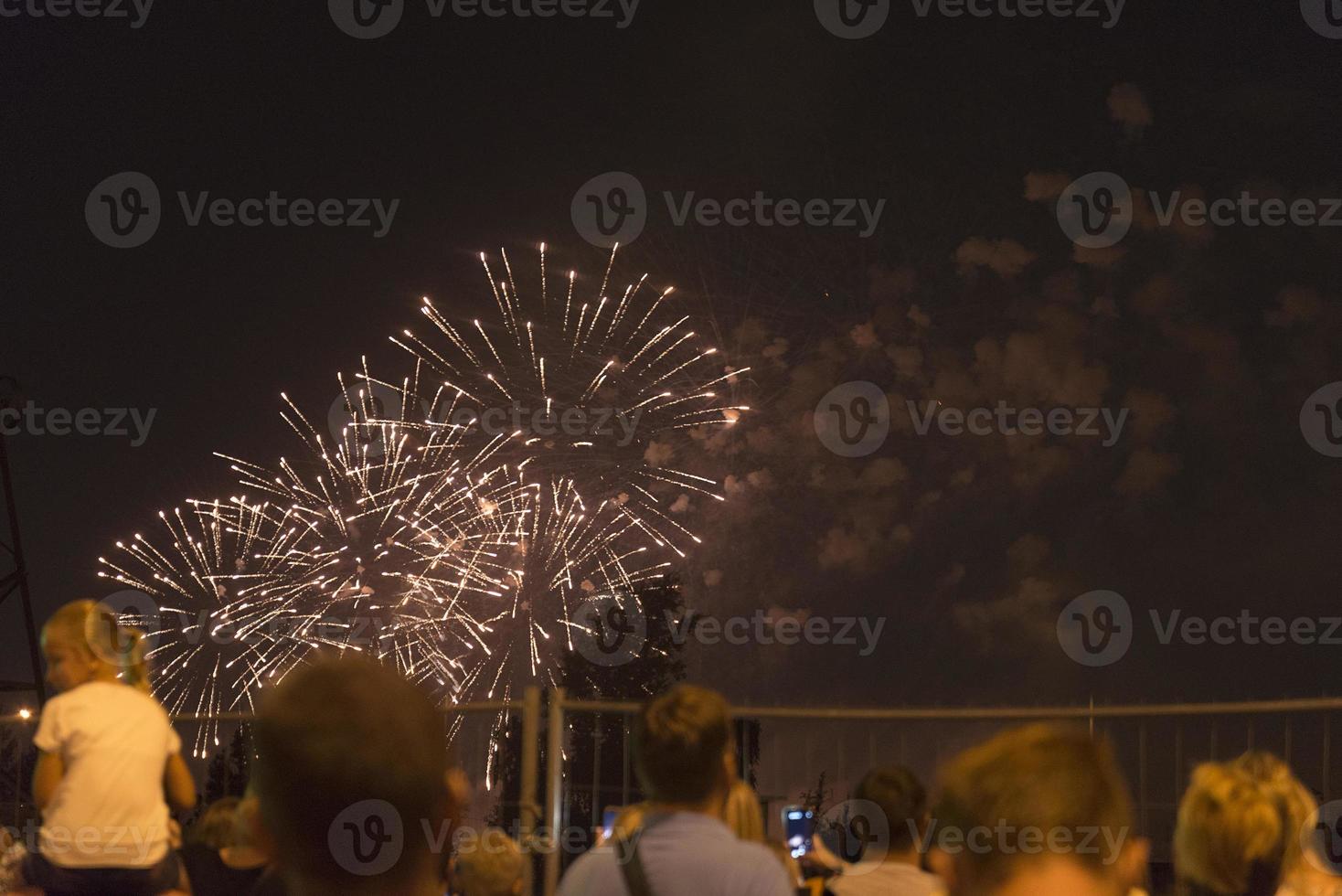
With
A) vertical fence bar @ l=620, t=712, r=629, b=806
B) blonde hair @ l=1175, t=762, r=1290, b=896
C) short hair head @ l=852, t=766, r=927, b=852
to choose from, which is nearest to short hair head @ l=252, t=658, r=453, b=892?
blonde hair @ l=1175, t=762, r=1290, b=896

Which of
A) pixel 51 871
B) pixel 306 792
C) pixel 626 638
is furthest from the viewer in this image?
pixel 626 638

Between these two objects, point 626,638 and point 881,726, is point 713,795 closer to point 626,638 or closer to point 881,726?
point 881,726

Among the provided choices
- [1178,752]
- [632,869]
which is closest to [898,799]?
[632,869]

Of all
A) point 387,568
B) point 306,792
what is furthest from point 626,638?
point 306,792

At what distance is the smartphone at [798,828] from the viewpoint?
7.36m

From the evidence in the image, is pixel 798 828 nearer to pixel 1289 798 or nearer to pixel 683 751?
pixel 683 751

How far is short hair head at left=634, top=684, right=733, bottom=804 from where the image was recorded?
4172 mm

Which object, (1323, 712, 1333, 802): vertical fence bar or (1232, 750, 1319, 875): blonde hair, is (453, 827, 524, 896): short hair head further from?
(1232, 750, 1319, 875): blonde hair

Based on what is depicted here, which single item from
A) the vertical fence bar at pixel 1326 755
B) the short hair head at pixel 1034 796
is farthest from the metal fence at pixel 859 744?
the short hair head at pixel 1034 796

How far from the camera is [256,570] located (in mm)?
20109

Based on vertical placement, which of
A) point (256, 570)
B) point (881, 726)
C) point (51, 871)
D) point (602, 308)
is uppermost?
point (602, 308)

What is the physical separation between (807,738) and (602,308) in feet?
42.2

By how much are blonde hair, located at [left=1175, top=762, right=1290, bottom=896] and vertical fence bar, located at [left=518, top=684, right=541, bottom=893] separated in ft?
15.6

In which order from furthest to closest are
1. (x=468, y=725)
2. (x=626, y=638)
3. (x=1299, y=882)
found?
(x=626, y=638), (x=468, y=725), (x=1299, y=882)
